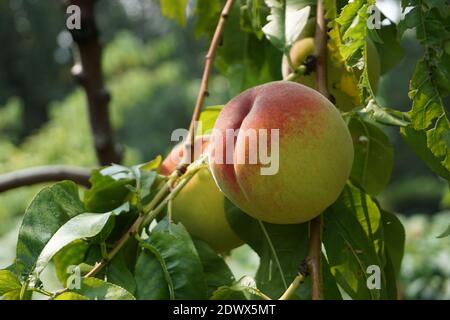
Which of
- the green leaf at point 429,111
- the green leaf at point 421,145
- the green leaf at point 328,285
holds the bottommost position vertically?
the green leaf at point 328,285

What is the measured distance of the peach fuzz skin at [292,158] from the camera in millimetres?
599

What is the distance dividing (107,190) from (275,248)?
0.20m

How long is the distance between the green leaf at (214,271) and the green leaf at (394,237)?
18cm

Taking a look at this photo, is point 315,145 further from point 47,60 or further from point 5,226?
point 47,60

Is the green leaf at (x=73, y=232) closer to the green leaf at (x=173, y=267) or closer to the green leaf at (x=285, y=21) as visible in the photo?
the green leaf at (x=173, y=267)

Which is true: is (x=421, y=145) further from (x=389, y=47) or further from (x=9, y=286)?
(x=9, y=286)

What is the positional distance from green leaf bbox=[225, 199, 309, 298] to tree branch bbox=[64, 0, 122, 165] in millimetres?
543

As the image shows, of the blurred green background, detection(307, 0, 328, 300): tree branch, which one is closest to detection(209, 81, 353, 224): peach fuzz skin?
detection(307, 0, 328, 300): tree branch

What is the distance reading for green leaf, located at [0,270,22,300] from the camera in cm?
59

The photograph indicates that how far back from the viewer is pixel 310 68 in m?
0.74

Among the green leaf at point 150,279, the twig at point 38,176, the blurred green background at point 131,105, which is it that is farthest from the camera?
the blurred green background at point 131,105

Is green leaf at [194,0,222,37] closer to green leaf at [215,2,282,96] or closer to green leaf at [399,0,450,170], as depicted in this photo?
green leaf at [215,2,282,96]

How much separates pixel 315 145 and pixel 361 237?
0.47 feet

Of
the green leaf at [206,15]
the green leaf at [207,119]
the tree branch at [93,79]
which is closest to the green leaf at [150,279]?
the green leaf at [207,119]
